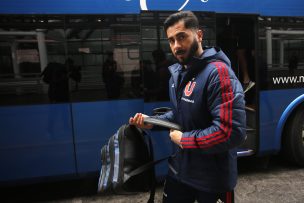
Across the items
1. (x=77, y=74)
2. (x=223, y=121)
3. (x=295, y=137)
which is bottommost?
(x=295, y=137)

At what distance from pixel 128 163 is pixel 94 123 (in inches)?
67.0

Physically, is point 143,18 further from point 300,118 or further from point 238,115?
point 300,118

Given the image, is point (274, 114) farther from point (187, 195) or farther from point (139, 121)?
point (139, 121)

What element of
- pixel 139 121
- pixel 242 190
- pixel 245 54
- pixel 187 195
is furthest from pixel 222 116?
pixel 245 54

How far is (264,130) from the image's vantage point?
4.24 meters

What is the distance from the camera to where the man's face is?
1.79 meters

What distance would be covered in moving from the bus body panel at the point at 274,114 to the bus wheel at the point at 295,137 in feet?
0.68

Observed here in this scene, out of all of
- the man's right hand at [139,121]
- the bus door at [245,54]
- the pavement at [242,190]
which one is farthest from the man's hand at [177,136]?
the bus door at [245,54]

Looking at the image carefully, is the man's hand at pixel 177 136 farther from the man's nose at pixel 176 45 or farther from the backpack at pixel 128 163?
the man's nose at pixel 176 45

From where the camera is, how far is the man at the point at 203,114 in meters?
1.65

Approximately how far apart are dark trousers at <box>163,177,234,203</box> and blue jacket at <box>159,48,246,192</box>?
60 millimetres

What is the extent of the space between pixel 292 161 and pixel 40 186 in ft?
11.6

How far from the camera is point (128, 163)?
192cm

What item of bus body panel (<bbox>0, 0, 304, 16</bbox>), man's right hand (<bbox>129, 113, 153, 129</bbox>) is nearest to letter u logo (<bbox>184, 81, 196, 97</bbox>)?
man's right hand (<bbox>129, 113, 153, 129</bbox>)
